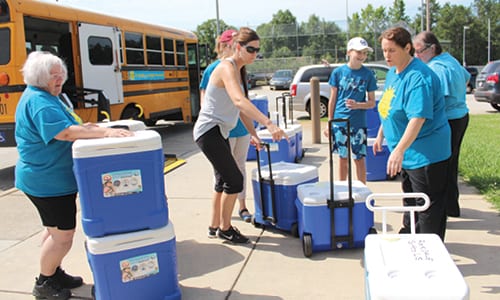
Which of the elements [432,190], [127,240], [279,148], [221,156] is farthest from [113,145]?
[279,148]

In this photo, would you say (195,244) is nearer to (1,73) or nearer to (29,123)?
(29,123)

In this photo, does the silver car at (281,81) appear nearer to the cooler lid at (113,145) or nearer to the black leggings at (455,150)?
the black leggings at (455,150)

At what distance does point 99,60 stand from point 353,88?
19.4ft

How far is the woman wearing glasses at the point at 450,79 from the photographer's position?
417 centimetres

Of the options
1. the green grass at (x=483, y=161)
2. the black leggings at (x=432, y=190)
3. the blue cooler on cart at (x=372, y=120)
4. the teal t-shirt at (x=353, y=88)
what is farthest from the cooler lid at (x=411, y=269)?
the blue cooler on cart at (x=372, y=120)

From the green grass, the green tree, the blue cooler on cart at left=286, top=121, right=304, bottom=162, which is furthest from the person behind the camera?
the green tree

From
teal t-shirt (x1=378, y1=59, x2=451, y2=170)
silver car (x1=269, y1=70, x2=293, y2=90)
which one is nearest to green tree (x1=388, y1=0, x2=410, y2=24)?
silver car (x1=269, y1=70, x2=293, y2=90)

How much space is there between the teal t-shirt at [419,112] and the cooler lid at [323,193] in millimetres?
608

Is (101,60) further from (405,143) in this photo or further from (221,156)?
(405,143)

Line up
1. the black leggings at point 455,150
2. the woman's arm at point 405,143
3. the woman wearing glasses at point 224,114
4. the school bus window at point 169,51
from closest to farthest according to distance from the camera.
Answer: the woman's arm at point 405,143, the woman wearing glasses at point 224,114, the black leggings at point 455,150, the school bus window at point 169,51

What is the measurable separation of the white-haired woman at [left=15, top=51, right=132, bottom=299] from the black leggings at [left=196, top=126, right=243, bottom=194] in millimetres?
991

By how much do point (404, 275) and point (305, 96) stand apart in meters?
12.5

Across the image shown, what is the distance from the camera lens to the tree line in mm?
49125

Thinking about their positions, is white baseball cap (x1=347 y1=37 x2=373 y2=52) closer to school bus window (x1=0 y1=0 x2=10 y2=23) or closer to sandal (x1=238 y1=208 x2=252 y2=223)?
sandal (x1=238 y1=208 x2=252 y2=223)
